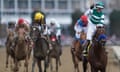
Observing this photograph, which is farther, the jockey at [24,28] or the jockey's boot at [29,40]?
the jockey's boot at [29,40]

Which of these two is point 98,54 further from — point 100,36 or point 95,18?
point 95,18

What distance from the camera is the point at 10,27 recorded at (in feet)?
75.6

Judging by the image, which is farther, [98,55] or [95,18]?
[95,18]

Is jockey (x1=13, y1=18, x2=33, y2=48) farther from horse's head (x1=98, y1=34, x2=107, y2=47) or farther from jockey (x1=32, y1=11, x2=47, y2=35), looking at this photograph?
horse's head (x1=98, y1=34, x2=107, y2=47)

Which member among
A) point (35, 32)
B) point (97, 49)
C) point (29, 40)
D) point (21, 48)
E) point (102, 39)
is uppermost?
point (102, 39)

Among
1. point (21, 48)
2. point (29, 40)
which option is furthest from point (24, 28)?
point (21, 48)

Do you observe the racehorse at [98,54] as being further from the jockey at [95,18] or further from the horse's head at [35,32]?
the horse's head at [35,32]

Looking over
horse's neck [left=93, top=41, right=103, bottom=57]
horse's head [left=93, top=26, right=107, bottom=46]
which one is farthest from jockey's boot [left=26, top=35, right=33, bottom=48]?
horse's head [left=93, top=26, right=107, bottom=46]

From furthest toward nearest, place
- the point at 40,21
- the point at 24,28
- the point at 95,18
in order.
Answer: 1. the point at 24,28
2. the point at 40,21
3. the point at 95,18

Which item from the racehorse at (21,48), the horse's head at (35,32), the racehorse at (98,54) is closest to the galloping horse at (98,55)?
the racehorse at (98,54)

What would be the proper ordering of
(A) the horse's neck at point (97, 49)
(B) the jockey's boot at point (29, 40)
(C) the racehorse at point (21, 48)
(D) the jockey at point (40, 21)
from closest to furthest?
1. (A) the horse's neck at point (97, 49)
2. (D) the jockey at point (40, 21)
3. (C) the racehorse at point (21, 48)
4. (B) the jockey's boot at point (29, 40)

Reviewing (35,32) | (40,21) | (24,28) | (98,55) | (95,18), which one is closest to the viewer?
(98,55)

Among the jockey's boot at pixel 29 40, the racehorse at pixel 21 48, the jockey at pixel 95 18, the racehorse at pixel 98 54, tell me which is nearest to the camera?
the racehorse at pixel 98 54

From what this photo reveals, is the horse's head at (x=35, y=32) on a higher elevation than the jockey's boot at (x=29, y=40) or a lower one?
higher
